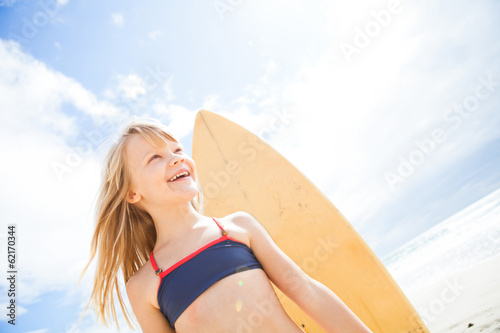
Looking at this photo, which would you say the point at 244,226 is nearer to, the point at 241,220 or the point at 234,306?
the point at 241,220

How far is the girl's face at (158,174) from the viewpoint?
1309 millimetres

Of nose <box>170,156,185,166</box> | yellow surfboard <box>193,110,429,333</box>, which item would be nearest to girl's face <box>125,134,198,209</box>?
nose <box>170,156,185,166</box>

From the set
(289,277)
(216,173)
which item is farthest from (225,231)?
(216,173)

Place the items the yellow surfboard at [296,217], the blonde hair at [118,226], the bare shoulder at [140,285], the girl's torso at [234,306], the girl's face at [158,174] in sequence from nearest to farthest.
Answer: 1. the girl's torso at [234,306]
2. the bare shoulder at [140,285]
3. the girl's face at [158,174]
4. the blonde hair at [118,226]
5. the yellow surfboard at [296,217]

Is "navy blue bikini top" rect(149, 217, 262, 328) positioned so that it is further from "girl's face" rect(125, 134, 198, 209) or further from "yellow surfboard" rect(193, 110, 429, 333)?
"yellow surfboard" rect(193, 110, 429, 333)

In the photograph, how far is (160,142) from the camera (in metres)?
1.40

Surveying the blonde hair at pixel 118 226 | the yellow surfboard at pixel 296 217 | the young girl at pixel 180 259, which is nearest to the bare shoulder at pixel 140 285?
the young girl at pixel 180 259

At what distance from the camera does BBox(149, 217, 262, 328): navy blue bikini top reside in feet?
3.64

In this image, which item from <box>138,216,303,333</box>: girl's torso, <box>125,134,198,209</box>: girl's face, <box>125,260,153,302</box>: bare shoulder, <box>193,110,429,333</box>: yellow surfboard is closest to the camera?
<box>138,216,303,333</box>: girl's torso

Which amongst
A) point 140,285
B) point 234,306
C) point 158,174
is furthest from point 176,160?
point 234,306

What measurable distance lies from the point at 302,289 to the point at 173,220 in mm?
615

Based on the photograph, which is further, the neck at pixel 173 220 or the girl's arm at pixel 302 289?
the neck at pixel 173 220

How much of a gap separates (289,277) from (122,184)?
86cm

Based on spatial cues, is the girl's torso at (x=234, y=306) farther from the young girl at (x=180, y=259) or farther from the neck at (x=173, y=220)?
the neck at (x=173, y=220)
